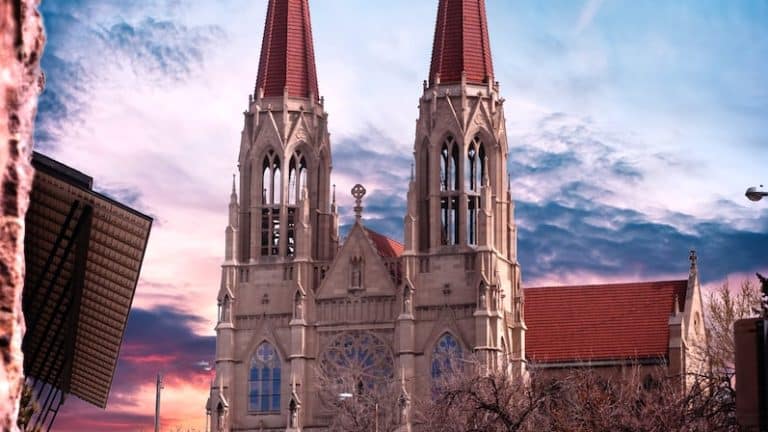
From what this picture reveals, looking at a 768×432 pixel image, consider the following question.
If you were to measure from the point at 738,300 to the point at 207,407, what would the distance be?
27.9 meters

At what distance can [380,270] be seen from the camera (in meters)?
73.6

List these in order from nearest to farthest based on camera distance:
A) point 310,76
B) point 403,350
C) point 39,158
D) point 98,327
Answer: point 39,158, point 98,327, point 403,350, point 310,76

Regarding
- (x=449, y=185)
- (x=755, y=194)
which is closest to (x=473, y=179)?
(x=449, y=185)

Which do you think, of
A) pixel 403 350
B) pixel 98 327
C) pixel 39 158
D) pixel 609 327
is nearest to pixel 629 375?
pixel 609 327

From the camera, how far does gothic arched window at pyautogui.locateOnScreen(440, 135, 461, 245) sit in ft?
237

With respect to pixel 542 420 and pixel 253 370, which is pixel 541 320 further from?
pixel 542 420

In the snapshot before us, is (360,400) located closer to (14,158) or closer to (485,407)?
(485,407)

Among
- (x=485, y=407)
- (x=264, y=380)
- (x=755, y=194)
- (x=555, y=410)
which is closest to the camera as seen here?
(x=755, y=194)

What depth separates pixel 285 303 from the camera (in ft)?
244

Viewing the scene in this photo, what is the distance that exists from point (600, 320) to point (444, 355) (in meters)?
12.2

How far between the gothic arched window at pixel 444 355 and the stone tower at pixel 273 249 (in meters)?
6.84

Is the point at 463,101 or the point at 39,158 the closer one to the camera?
the point at 39,158

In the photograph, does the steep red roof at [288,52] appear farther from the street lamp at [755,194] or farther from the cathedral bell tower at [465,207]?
the street lamp at [755,194]

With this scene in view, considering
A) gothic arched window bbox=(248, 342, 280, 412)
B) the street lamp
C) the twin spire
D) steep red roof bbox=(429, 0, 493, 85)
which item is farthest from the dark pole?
gothic arched window bbox=(248, 342, 280, 412)
